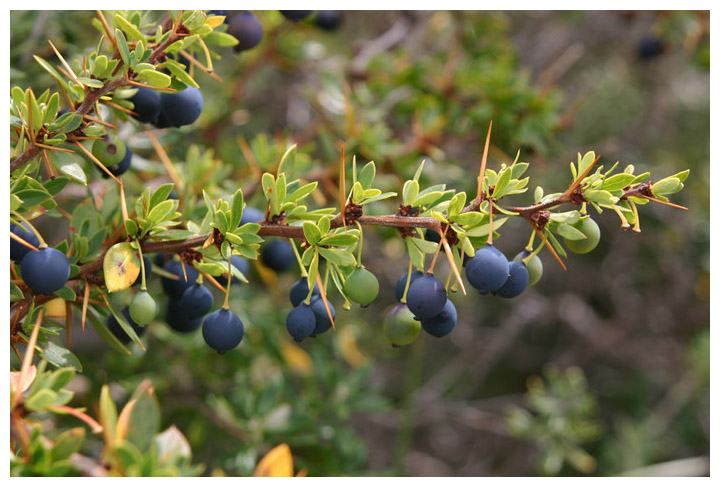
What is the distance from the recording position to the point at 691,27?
250 centimetres

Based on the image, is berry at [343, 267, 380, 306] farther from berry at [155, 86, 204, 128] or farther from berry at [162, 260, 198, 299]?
berry at [155, 86, 204, 128]

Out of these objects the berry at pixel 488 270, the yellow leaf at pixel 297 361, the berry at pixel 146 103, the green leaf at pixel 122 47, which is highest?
the green leaf at pixel 122 47

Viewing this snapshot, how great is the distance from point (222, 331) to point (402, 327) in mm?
265

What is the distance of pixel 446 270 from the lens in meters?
2.77

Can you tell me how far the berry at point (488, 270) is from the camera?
0.83 metres

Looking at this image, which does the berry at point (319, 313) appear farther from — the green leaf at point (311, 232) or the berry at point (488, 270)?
the berry at point (488, 270)

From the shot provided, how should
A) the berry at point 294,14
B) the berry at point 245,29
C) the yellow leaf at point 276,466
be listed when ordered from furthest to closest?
the berry at point 294,14 < the berry at point 245,29 < the yellow leaf at point 276,466

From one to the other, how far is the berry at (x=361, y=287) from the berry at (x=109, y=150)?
0.44 metres

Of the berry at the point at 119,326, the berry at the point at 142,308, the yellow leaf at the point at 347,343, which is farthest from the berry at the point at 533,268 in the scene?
the yellow leaf at the point at 347,343

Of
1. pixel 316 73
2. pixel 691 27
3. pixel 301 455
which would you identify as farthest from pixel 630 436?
pixel 316 73

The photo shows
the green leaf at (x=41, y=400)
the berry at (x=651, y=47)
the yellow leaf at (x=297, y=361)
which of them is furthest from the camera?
the berry at (x=651, y=47)

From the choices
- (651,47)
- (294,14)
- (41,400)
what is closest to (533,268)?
(41,400)

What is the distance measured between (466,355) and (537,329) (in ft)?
1.90
